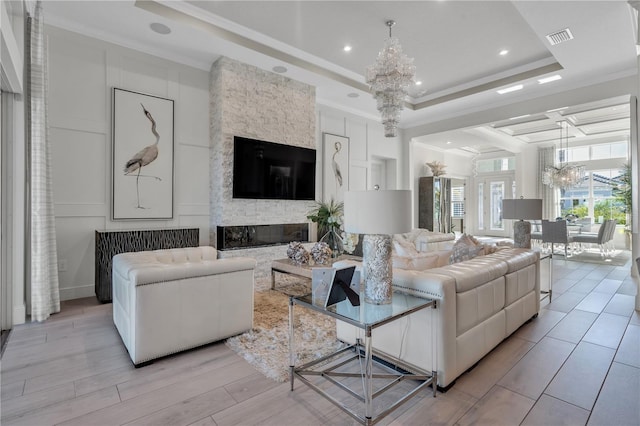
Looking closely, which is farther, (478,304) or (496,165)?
(496,165)

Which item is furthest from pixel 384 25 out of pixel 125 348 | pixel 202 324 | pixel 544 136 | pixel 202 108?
pixel 544 136

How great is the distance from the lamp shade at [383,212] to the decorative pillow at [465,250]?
3.87 feet

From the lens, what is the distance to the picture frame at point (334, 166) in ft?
21.7

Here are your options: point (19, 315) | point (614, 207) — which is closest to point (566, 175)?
point (614, 207)

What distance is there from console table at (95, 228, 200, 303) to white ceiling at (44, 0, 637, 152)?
2.46 metres

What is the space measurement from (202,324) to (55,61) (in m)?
3.66

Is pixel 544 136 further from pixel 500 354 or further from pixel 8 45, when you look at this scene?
pixel 8 45

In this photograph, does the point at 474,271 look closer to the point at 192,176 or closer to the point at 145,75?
the point at 192,176

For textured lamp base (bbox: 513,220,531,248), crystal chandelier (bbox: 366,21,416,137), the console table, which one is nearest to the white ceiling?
crystal chandelier (bbox: 366,21,416,137)

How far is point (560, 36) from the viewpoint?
A: 3.97 m

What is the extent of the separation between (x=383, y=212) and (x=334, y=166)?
5028mm

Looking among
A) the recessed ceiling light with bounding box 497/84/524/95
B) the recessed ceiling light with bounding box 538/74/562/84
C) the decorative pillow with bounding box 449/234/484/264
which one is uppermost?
the recessed ceiling light with bounding box 497/84/524/95

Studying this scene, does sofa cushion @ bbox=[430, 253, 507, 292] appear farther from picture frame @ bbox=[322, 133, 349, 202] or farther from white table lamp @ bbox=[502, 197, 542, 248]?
picture frame @ bbox=[322, 133, 349, 202]

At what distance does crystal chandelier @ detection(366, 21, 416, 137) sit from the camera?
13.0 feet
